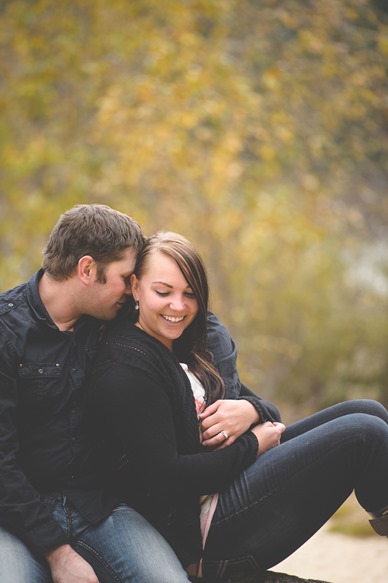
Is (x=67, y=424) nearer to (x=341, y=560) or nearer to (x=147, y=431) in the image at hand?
(x=147, y=431)

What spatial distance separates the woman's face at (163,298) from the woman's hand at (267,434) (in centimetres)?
42

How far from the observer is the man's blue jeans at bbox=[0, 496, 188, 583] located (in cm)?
215

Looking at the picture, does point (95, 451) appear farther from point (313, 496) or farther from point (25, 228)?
point (25, 228)

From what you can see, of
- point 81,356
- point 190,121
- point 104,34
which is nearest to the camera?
point 81,356

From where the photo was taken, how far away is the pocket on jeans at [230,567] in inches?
94.1

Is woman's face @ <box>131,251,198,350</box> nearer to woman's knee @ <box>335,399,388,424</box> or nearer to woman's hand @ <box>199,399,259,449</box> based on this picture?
woman's hand @ <box>199,399,259,449</box>

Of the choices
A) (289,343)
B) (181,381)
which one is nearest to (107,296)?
(181,381)

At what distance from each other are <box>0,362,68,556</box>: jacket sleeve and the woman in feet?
0.86

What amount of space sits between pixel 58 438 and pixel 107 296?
0.48m

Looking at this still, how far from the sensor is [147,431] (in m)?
2.21

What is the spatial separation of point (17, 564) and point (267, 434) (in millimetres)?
885

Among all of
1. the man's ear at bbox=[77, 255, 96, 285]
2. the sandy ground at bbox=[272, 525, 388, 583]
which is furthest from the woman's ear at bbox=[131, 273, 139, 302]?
the sandy ground at bbox=[272, 525, 388, 583]

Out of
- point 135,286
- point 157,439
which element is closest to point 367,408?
point 157,439

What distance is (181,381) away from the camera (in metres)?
2.37
